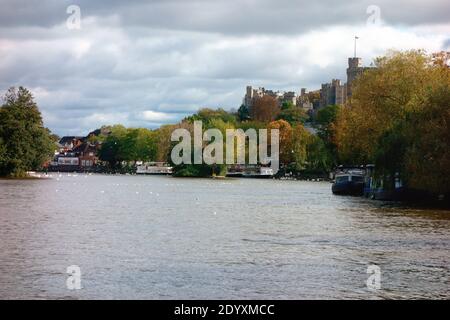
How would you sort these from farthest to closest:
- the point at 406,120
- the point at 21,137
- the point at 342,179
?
the point at 21,137, the point at 342,179, the point at 406,120

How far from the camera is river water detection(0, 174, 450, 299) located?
82.4 ft

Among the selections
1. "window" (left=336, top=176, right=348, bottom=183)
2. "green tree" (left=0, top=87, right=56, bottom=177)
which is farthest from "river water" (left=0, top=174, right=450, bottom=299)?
"green tree" (left=0, top=87, right=56, bottom=177)

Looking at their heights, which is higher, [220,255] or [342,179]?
[342,179]

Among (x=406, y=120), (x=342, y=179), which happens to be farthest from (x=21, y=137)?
(x=406, y=120)

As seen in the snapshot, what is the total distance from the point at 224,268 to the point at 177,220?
2232cm

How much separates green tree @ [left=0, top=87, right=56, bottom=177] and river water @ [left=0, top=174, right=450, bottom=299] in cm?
8404

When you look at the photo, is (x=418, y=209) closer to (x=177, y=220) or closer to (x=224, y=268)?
(x=177, y=220)

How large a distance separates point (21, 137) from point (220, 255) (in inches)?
4408

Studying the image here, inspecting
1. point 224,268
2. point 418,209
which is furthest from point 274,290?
point 418,209

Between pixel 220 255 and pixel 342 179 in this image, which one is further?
pixel 342 179

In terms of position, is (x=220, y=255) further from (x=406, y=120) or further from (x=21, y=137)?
(x=21, y=137)

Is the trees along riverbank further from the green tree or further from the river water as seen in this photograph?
the green tree

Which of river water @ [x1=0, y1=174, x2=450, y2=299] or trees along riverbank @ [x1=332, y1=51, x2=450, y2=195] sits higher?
trees along riverbank @ [x1=332, y1=51, x2=450, y2=195]

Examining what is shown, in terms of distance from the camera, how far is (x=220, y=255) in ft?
109
